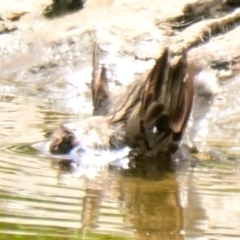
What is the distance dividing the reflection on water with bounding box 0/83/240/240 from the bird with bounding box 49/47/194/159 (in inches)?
5.4

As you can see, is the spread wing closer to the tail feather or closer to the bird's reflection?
the bird's reflection

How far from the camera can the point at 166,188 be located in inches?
139

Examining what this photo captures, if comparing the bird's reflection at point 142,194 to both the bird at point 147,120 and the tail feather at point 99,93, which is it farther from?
the tail feather at point 99,93

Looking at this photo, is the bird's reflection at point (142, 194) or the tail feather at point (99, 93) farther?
the tail feather at point (99, 93)

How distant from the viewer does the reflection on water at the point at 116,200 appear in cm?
279

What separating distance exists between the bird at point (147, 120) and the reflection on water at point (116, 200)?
0.14 m

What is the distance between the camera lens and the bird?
12.9ft

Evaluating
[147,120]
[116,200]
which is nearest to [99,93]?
[147,120]

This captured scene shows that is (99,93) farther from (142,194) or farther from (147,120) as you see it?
(142,194)

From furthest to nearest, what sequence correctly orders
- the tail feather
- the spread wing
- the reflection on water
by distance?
the tail feather
the spread wing
the reflection on water

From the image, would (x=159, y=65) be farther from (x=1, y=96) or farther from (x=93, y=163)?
(x=1, y=96)

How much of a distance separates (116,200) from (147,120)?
81cm

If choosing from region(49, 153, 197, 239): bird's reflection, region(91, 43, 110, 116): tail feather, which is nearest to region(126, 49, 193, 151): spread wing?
region(49, 153, 197, 239): bird's reflection

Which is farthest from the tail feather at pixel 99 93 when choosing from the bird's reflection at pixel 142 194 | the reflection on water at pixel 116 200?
the bird's reflection at pixel 142 194
